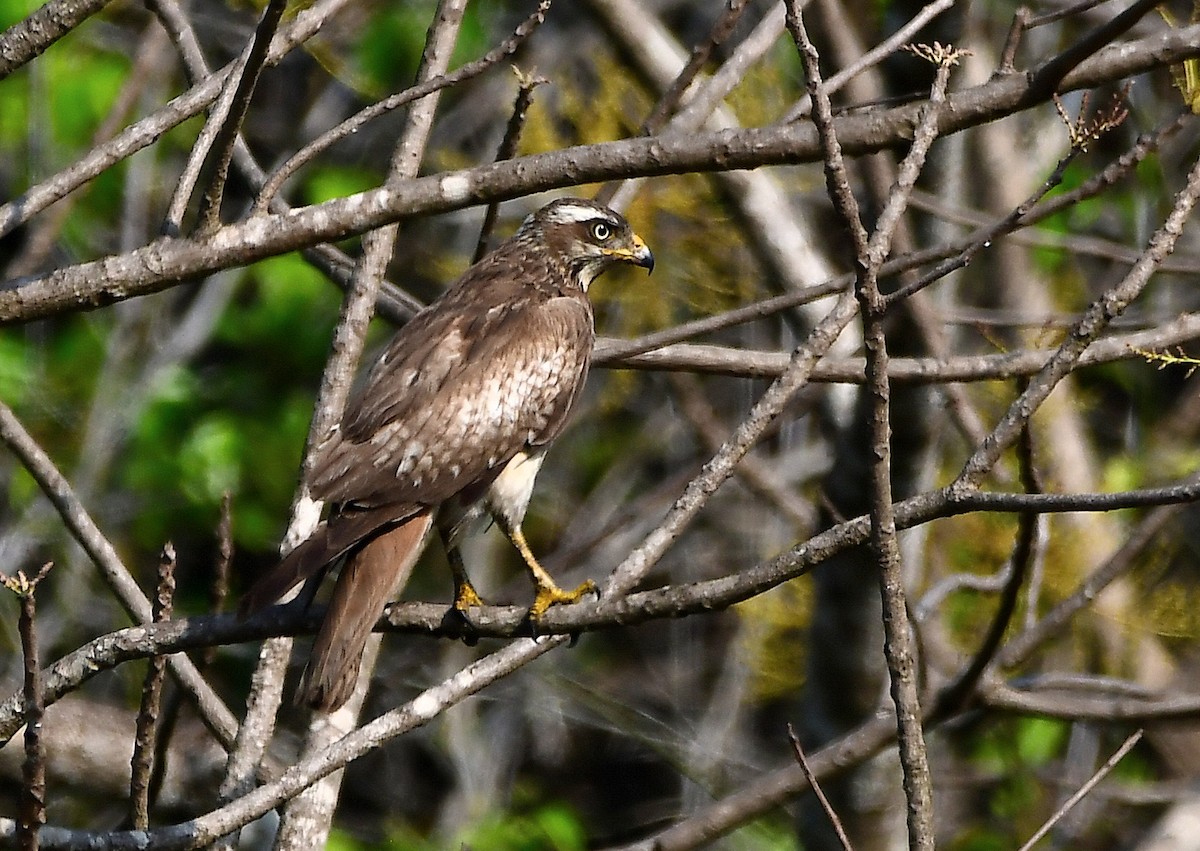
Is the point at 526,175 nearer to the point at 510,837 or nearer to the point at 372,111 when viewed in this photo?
the point at 372,111

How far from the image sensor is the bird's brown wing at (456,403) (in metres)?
4.32

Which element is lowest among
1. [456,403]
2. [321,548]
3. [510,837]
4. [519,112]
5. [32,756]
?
[32,756]

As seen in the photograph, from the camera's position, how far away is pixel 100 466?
8.52 metres

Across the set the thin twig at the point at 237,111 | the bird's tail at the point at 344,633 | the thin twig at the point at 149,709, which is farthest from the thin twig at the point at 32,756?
the bird's tail at the point at 344,633

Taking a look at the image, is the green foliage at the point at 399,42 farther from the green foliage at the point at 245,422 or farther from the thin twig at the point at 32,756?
the thin twig at the point at 32,756

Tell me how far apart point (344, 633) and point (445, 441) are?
0.86m

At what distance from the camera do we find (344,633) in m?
3.78

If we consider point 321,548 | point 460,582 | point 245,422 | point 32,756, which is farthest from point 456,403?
point 245,422

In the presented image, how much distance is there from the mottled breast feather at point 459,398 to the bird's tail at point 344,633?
0.24m

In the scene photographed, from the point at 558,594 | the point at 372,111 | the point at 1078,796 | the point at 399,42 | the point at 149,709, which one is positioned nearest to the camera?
the point at 1078,796

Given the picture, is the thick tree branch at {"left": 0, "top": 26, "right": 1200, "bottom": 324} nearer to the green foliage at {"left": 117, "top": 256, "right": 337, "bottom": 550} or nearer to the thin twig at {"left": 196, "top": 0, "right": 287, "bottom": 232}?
the thin twig at {"left": 196, "top": 0, "right": 287, "bottom": 232}

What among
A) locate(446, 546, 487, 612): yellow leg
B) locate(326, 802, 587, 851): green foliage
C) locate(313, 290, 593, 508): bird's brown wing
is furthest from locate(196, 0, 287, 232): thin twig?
locate(326, 802, 587, 851): green foliage

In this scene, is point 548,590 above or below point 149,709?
above

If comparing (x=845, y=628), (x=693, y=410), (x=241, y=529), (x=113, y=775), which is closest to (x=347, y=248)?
(x=241, y=529)
